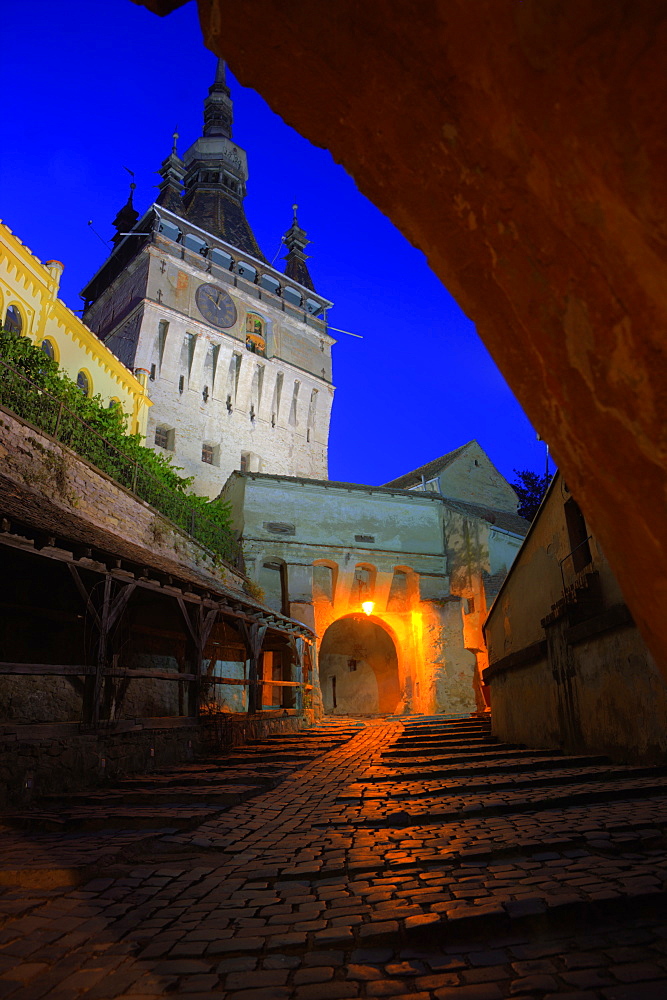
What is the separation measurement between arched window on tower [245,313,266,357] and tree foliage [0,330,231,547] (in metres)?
15.6

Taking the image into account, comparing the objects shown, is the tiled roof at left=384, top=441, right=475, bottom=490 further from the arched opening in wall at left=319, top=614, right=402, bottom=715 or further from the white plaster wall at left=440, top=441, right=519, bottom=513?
the arched opening in wall at left=319, top=614, right=402, bottom=715

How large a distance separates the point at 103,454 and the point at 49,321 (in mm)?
7650

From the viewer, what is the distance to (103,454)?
45.8 feet

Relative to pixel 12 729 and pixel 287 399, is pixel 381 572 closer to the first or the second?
pixel 287 399

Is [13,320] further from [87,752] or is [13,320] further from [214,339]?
[87,752]

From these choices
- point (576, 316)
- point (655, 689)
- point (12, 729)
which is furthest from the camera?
point (12, 729)

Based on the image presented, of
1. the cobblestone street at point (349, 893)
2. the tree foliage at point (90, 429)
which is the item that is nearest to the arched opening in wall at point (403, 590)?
the tree foliage at point (90, 429)

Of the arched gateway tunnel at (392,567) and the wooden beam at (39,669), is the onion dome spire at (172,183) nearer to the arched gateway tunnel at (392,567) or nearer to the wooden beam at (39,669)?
the arched gateway tunnel at (392,567)

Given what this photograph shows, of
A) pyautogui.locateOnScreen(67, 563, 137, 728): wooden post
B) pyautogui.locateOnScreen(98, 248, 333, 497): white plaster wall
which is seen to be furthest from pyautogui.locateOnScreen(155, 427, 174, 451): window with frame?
pyautogui.locateOnScreen(67, 563, 137, 728): wooden post

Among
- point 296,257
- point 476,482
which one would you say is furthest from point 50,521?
point 296,257

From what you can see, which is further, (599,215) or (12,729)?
(12,729)

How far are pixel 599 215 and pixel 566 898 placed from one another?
2.94 m

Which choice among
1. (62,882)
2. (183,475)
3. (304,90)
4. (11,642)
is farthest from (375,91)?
(183,475)

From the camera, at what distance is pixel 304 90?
2357 mm
